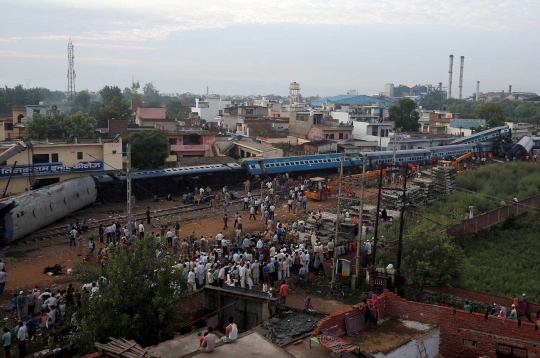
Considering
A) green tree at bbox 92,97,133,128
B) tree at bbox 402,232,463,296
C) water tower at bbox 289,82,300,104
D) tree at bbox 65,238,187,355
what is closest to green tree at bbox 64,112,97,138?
green tree at bbox 92,97,133,128

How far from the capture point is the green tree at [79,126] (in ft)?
140

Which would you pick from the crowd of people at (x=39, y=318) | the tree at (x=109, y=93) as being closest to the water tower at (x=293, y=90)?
the tree at (x=109, y=93)

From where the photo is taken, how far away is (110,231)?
22391 millimetres

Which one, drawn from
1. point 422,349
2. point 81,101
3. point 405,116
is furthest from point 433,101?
point 422,349

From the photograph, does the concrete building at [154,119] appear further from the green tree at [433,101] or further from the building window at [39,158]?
the green tree at [433,101]

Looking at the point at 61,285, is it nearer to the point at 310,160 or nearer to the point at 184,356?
the point at 184,356

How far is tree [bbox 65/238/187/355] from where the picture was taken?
11789 mm

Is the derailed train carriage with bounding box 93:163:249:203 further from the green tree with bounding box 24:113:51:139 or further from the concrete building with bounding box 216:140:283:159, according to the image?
the green tree with bounding box 24:113:51:139

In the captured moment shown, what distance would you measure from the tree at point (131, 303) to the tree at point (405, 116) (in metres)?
59.4

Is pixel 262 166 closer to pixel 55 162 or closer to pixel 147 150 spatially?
pixel 147 150

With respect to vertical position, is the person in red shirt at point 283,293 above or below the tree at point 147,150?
below

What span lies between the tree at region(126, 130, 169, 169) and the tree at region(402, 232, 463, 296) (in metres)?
22.2

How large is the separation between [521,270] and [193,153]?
30.6 metres

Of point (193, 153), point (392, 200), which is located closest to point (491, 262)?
point (392, 200)
